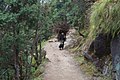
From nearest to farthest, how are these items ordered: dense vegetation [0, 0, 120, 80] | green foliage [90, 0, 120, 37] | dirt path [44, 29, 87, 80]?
1. dense vegetation [0, 0, 120, 80]
2. green foliage [90, 0, 120, 37]
3. dirt path [44, 29, 87, 80]

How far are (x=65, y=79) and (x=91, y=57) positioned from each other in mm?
1810

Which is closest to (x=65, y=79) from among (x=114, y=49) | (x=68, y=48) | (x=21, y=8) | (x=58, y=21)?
(x=114, y=49)

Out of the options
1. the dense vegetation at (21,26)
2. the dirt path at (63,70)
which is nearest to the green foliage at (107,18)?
the dense vegetation at (21,26)

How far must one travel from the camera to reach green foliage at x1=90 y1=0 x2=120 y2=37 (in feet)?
31.6

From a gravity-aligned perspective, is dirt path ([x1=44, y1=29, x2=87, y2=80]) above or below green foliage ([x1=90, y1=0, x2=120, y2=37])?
below

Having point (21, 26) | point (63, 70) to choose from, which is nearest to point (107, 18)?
point (21, 26)

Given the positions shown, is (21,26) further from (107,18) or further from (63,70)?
(63,70)

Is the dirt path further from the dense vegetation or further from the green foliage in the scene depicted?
the green foliage

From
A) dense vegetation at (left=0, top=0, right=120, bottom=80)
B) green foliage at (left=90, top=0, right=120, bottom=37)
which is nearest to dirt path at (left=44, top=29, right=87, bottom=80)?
dense vegetation at (left=0, top=0, right=120, bottom=80)

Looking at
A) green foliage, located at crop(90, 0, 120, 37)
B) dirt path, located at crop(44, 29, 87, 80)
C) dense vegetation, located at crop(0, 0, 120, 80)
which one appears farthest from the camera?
dirt path, located at crop(44, 29, 87, 80)

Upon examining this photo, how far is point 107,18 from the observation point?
404 inches

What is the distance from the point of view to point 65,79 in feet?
39.0

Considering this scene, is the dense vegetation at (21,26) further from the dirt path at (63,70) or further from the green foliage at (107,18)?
the dirt path at (63,70)

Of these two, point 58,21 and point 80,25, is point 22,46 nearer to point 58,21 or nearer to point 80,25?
point 80,25
